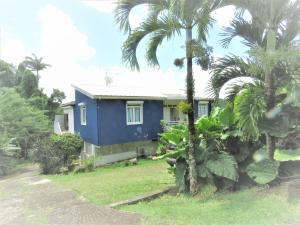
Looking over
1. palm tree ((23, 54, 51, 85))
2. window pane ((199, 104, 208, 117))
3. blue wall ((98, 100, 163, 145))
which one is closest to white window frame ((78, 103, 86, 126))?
blue wall ((98, 100, 163, 145))

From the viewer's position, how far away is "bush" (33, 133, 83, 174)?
1483cm

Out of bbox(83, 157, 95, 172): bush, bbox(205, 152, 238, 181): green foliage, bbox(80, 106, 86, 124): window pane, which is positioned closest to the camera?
bbox(205, 152, 238, 181): green foliage

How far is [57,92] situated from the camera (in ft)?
119

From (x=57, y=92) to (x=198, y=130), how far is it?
30590 mm

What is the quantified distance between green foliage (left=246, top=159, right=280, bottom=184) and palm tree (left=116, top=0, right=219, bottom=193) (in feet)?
4.53

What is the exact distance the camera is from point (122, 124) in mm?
16984

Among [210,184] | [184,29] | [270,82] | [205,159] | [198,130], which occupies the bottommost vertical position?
[210,184]

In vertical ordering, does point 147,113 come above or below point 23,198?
above

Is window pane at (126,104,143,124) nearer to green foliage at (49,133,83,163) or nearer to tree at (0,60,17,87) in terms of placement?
green foliage at (49,133,83,163)

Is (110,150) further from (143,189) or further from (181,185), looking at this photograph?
(181,185)

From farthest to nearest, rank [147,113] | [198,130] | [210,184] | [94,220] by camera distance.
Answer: [147,113] < [198,130] < [210,184] < [94,220]

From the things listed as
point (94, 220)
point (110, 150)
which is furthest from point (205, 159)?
point (110, 150)

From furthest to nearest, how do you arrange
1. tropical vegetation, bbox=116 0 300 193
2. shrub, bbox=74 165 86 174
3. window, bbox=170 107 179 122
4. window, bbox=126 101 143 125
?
window, bbox=170 107 179 122 < window, bbox=126 101 143 125 < shrub, bbox=74 165 86 174 < tropical vegetation, bbox=116 0 300 193

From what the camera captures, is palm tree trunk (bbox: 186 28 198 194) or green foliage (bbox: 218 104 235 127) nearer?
palm tree trunk (bbox: 186 28 198 194)
